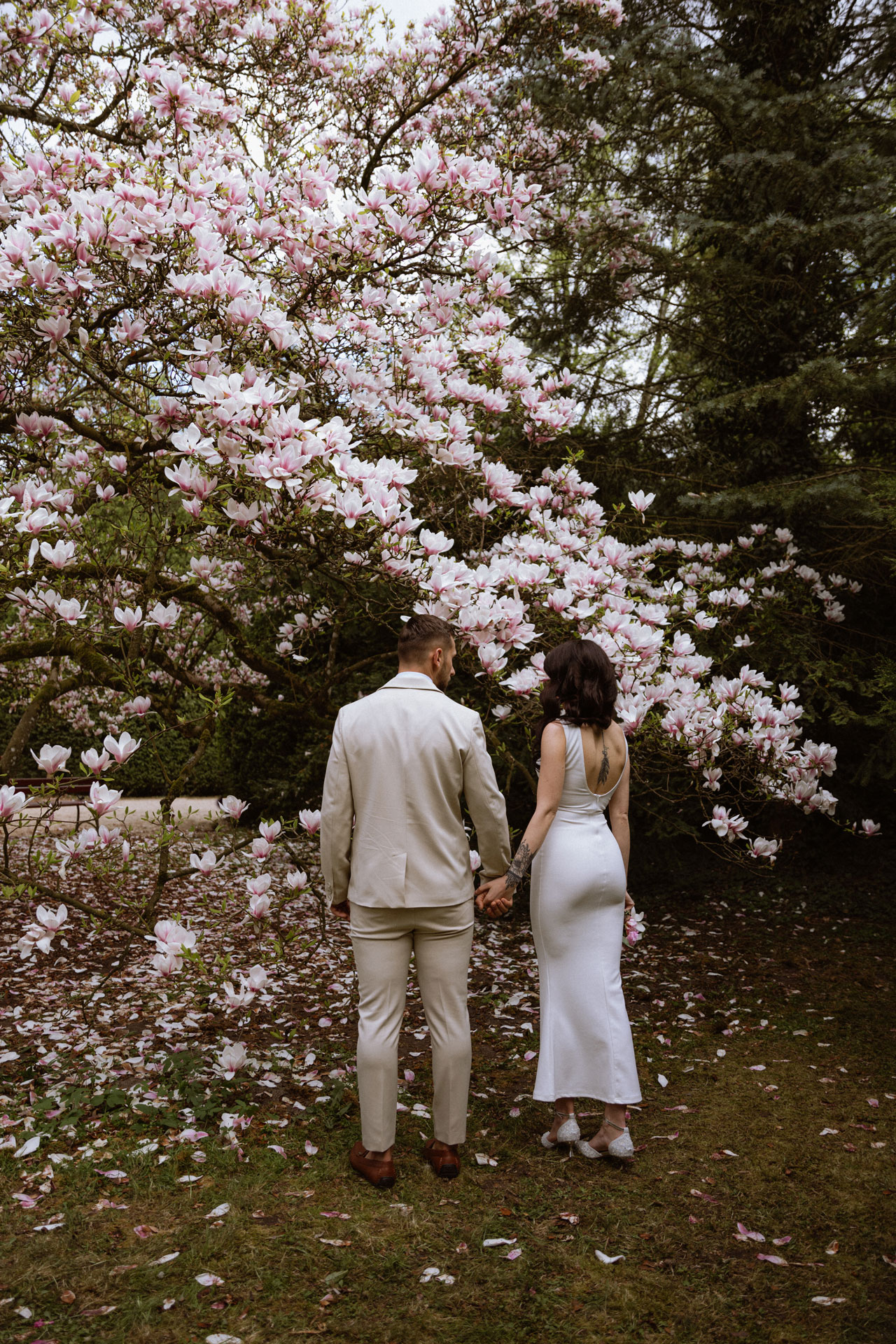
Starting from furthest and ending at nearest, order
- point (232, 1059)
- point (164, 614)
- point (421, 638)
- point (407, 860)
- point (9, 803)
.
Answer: point (232, 1059)
point (164, 614)
point (421, 638)
point (407, 860)
point (9, 803)

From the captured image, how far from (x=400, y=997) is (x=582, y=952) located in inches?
26.2

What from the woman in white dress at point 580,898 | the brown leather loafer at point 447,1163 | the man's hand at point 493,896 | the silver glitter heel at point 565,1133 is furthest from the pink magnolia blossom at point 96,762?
the silver glitter heel at point 565,1133

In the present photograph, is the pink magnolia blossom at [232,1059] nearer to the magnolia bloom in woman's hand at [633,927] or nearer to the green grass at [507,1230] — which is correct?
the green grass at [507,1230]

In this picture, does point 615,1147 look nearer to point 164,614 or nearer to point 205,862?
point 205,862

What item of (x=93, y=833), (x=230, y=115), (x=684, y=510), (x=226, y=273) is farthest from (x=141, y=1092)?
(x=684, y=510)

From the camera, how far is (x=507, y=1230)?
8.75ft

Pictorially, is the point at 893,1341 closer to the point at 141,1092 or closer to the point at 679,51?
the point at 141,1092

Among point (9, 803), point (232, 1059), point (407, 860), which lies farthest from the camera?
point (232, 1059)

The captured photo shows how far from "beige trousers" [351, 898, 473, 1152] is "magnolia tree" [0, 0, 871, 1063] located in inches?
17.2

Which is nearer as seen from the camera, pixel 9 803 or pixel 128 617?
pixel 9 803

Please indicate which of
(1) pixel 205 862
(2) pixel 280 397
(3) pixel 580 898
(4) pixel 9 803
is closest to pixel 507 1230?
(3) pixel 580 898

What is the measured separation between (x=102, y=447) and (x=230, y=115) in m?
1.68

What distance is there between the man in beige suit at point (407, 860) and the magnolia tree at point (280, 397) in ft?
1.11

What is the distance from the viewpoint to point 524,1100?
369 cm
